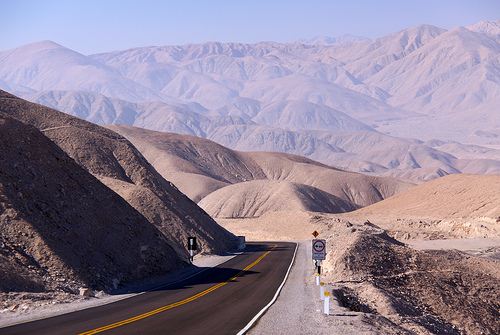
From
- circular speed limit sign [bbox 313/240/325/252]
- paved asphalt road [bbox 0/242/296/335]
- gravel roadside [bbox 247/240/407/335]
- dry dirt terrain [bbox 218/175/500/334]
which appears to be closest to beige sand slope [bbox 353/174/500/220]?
dry dirt terrain [bbox 218/175/500/334]

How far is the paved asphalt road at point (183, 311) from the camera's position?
16.8 meters

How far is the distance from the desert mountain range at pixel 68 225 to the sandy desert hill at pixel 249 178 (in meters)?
69.2

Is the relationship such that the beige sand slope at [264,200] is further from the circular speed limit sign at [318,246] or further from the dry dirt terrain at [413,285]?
the circular speed limit sign at [318,246]

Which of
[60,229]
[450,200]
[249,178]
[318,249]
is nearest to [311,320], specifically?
[318,249]

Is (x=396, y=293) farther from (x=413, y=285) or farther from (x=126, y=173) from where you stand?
(x=126, y=173)

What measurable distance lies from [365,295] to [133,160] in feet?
106

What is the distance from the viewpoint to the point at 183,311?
19.9 meters

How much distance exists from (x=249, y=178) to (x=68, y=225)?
142m

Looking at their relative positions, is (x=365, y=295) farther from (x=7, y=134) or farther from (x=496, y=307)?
(x=7, y=134)

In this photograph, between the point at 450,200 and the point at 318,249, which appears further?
the point at 450,200

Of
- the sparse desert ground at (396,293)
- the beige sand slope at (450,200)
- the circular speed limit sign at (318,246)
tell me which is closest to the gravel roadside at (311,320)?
the sparse desert ground at (396,293)

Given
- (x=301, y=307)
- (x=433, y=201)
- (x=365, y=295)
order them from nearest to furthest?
1. (x=301, y=307)
2. (x=365, y=295)
3. (x=433, y=201)

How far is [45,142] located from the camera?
3300 centimetres

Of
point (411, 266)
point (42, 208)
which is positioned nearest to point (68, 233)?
point (42, 208)
